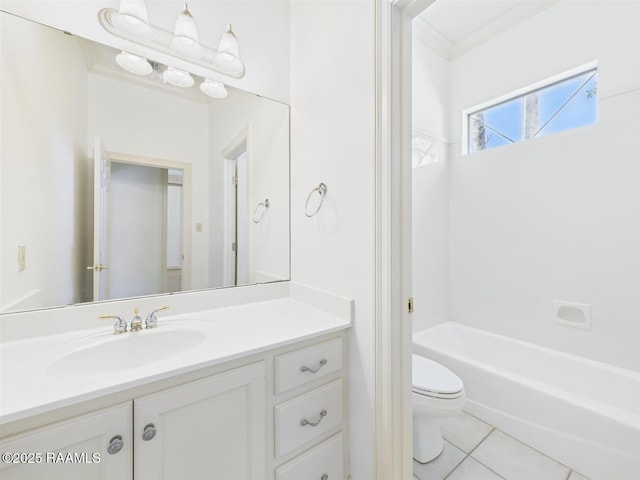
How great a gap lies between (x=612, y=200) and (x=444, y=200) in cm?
105

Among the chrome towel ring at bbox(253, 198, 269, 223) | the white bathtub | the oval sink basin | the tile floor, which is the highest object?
the chrome towel ring at bbox(253, 198, 269, 223)

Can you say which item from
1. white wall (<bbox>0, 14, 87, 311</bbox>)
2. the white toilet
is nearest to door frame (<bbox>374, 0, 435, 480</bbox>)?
the white toilet

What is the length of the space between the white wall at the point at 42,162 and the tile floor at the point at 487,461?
1.86m

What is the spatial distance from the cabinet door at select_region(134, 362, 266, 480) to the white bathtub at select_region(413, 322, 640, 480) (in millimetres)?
1488

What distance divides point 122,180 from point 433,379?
71.5 inches

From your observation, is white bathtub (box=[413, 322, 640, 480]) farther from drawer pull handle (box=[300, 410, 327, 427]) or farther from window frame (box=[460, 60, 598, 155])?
window frame (box=[460, 60, 598, 155])

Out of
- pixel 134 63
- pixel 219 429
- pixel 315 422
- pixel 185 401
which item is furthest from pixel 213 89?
pixel 315 422

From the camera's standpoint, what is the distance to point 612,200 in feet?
5.57

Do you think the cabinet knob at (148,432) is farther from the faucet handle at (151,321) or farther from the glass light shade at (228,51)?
the glass light shade at (228,51)

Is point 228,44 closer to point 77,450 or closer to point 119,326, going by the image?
point 119,326

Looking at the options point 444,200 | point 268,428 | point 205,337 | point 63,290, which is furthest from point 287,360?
point 444,200

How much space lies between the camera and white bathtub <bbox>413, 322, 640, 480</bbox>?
1252mm

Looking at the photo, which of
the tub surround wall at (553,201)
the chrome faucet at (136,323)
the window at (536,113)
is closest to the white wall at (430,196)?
the tub surround wall at (553,201)

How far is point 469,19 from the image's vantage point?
2.07 meters
